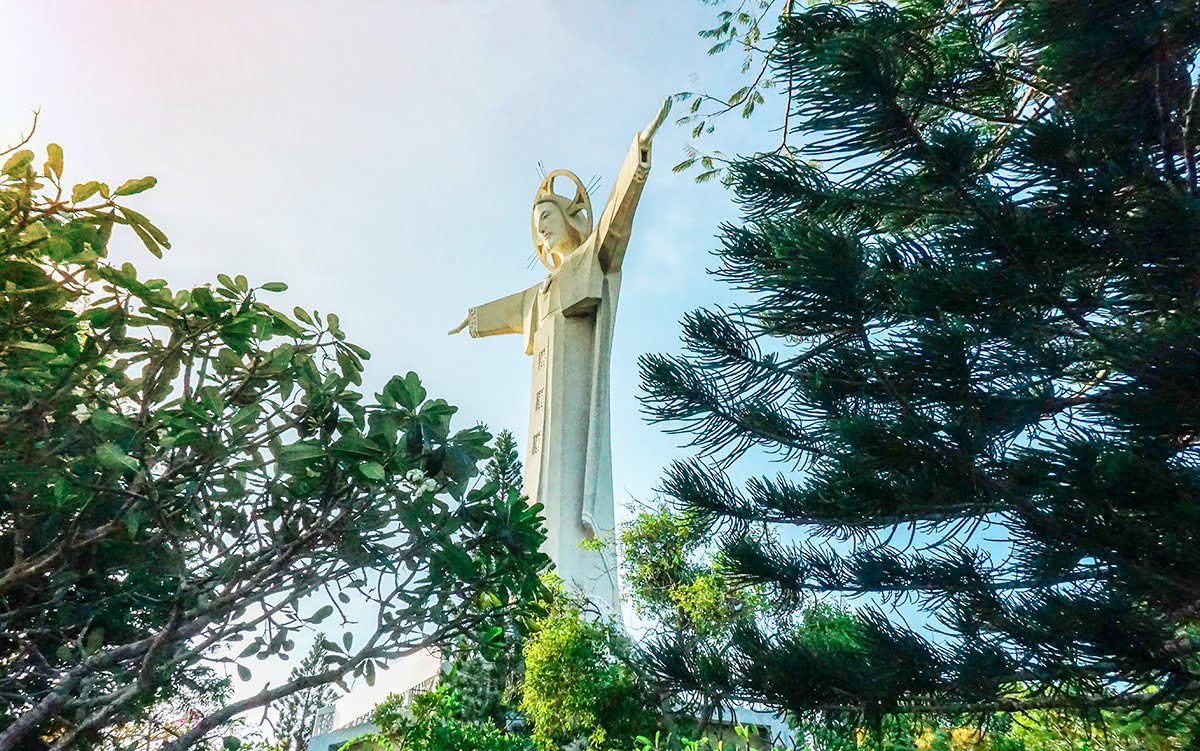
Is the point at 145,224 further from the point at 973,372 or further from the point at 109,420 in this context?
the point at 973,372

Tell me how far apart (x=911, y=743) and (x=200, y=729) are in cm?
469

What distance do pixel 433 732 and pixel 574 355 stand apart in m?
5.53

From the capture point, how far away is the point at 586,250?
888 cm

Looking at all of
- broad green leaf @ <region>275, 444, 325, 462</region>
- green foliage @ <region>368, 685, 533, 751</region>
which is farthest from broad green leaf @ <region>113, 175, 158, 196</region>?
green foliage @ <region>368, 685, 533, 751</region>

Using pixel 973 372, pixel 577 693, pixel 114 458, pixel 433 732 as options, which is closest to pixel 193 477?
pixel 114 458

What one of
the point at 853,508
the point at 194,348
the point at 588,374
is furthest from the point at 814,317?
the point at 588,374

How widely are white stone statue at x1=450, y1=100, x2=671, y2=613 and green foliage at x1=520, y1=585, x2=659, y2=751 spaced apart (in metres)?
1.91

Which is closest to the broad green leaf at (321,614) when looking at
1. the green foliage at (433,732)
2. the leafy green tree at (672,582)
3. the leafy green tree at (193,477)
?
the leafy green tree at (193,477)

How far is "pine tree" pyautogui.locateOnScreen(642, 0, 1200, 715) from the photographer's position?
5.44 ft

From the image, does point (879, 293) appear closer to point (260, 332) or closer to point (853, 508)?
point (853, 508)

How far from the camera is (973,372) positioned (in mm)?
1793

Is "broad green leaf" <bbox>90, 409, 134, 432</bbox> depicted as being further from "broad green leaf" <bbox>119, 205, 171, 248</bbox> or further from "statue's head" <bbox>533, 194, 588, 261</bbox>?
"statue's head" <bbox>533, 194, 588, 261</bbox>

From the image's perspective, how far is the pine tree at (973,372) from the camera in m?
1.66

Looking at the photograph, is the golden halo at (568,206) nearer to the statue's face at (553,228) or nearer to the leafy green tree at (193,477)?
the statue's face at (553,228)
